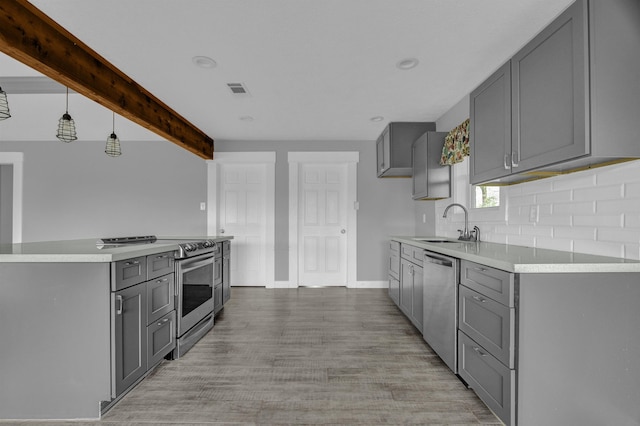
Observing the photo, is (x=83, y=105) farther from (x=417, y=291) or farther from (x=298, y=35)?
(x=417, y=291)

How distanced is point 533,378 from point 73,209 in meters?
6.12

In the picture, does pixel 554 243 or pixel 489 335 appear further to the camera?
pixel 554 243

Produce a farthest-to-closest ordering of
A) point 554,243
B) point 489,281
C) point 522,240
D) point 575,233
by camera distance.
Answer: point 522,240
point 554,243
point 575,233
point 489,281

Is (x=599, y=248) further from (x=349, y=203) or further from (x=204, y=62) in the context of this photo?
(x=349, y=203)

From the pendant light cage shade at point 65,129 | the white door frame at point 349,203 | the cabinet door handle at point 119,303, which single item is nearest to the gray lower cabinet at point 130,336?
the cabinet door handle at point 119,303

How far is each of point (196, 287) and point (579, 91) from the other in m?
3.01

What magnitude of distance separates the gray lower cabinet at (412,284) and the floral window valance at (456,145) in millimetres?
1001

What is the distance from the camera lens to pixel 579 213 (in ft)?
6.16

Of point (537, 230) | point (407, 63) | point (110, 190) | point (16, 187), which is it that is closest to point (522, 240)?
point (537, 230)

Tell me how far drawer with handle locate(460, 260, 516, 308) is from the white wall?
66 centimetres

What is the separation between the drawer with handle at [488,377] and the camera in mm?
1488

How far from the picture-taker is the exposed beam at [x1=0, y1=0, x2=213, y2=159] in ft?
5.82

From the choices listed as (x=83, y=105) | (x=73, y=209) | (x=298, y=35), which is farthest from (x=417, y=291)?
(x=73, y=209)

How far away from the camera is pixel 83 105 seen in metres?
3.91
